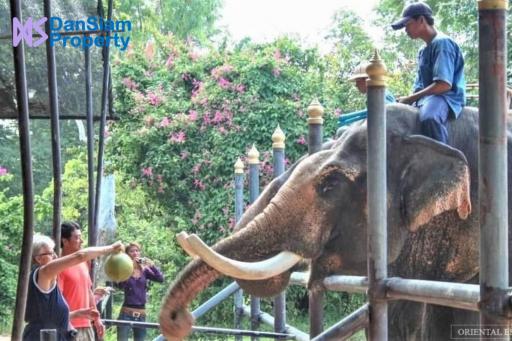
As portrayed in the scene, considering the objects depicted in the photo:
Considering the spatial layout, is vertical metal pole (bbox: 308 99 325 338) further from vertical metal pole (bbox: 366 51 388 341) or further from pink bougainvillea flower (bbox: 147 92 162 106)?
pink bougainvillea flower (bbox: 147 92 162 106)

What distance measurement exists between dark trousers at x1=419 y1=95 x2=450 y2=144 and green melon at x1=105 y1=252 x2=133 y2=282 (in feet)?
5.07

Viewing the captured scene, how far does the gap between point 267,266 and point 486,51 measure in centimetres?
186

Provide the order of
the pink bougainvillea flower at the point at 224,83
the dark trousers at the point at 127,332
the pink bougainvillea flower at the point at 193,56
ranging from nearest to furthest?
the dark trousers at the point at 127,332
the pink bougainvillea flower at the point at 224,83
the pink bougainvillea flower at the point at 193,56

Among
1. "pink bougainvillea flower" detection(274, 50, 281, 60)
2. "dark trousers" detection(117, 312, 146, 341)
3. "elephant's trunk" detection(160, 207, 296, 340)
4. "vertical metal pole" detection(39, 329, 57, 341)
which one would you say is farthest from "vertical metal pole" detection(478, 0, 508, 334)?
"pink bougainvillea flower" detection(274, 50, 281, 60)

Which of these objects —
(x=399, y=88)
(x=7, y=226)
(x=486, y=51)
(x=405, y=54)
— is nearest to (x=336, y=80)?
(x=399, y=88)

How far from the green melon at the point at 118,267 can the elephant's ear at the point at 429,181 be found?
4.16 feet

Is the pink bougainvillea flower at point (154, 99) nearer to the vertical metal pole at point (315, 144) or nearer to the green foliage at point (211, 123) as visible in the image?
the green foliage at point (211, 123)

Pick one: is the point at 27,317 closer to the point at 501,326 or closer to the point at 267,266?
the point at 267,266

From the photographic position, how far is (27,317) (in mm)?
4129

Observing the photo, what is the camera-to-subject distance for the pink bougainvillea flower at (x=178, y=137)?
1070 cm

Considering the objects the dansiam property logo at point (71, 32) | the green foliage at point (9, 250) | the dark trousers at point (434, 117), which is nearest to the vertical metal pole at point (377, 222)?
the dansiam property logo at point (71, 32)

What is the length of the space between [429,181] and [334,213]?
47 cm

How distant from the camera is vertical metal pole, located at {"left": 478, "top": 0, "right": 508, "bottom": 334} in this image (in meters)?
2.42

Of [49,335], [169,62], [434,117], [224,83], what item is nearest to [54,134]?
[49,335]
